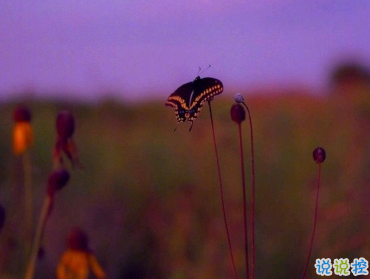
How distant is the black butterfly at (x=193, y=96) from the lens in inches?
142

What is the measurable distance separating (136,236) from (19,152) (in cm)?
55

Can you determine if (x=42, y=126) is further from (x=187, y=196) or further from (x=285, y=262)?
(x=285, y=262)

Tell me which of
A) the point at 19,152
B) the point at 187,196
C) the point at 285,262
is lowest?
the point at 285,262

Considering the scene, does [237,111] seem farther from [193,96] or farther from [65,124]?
[65,124]

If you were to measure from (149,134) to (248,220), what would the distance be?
19.7 inches

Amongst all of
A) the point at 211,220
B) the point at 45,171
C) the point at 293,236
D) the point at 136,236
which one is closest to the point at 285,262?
the point at 293,236

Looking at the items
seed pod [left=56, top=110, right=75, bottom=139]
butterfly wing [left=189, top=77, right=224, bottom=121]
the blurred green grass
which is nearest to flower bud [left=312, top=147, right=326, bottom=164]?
the blurred green grass

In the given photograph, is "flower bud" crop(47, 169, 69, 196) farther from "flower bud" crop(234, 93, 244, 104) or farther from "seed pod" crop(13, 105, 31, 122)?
"flower bud" crop(234, 93, 244, 104)

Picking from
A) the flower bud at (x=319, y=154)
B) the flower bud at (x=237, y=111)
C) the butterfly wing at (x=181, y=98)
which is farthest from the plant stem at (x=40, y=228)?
the flower bud at (x=319, y=154)

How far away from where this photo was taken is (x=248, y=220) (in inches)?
144

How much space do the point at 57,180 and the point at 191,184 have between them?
51cm

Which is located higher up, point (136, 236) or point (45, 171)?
point (45, 171)

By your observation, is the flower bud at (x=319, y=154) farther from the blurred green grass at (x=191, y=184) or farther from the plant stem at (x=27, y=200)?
the plant stem at (x=27, y=200)

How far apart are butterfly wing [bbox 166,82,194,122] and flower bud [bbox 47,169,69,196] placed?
471mm
